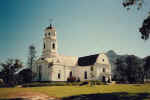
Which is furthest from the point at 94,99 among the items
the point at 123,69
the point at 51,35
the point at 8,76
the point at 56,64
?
the point at 123,69

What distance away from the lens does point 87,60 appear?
68062 millimetres

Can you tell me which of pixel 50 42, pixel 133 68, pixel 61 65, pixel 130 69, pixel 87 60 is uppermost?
pixel 50 42

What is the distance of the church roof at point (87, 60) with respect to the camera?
6584cm

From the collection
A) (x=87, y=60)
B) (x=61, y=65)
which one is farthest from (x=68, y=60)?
(x=87, y=60)

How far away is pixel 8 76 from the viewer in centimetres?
4769

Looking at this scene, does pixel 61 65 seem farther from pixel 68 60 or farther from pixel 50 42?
pixel 50 42

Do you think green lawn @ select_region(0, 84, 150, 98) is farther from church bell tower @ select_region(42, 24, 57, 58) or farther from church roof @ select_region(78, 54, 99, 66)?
church roof @ select_region(78, 54, 99, 66)

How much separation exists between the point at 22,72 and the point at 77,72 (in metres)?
19.9

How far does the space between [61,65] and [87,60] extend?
11.5 m

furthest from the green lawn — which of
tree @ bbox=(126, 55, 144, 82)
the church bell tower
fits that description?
tree @ bbox=(126, 55, 144, 82)

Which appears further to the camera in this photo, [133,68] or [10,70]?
[133,68]

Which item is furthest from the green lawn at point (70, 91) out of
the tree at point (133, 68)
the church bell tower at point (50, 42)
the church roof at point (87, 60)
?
the tree at point (133, 68)

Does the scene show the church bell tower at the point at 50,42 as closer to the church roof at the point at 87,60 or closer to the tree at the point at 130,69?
the church roof at the point at 87,60

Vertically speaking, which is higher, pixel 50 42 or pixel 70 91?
pixel 50 42
